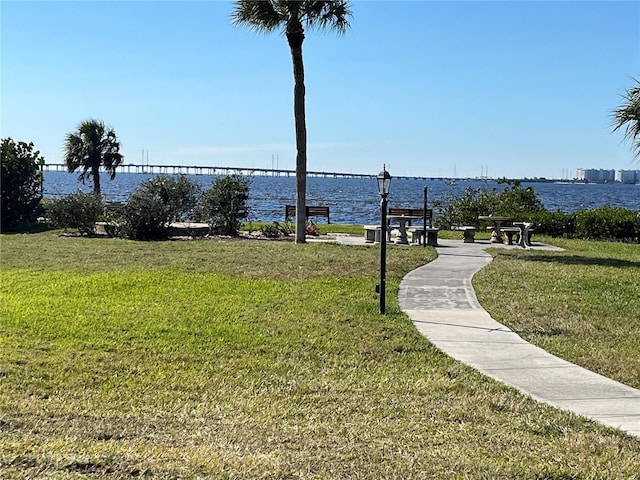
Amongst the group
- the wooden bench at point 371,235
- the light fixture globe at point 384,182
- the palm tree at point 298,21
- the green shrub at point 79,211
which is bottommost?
the wooden bench at point 371,235

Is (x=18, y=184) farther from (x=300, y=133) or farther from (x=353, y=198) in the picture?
(x=353, y=198)

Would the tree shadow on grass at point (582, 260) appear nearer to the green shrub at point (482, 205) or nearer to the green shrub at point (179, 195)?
the green shrub at point (482, 205)

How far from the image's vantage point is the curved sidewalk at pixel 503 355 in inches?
218

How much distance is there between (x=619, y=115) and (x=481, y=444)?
455 inches

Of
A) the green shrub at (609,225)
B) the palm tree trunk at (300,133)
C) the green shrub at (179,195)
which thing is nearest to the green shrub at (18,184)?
the green shrub at (179,195)

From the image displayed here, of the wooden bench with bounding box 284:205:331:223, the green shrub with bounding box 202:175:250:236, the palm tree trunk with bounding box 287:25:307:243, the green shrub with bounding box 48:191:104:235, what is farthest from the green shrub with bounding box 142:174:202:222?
the palm tree trunk with bounding box 287:25:307:243

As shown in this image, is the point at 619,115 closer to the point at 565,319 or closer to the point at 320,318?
the point at 565,319

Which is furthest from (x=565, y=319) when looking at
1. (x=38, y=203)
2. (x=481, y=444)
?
(x=38, y=203)

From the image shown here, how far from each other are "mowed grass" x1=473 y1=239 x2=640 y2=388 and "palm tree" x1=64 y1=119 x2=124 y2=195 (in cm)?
2176

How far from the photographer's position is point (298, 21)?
16688 mm

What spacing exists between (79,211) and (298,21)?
8.00 meters

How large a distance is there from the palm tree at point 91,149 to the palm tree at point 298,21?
655 inches

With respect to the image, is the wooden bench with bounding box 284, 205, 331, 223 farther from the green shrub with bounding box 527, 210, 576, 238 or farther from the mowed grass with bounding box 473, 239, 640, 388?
the mowed grass with bounding box 473, 239, 640, 388

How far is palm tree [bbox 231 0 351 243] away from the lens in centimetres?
1650
